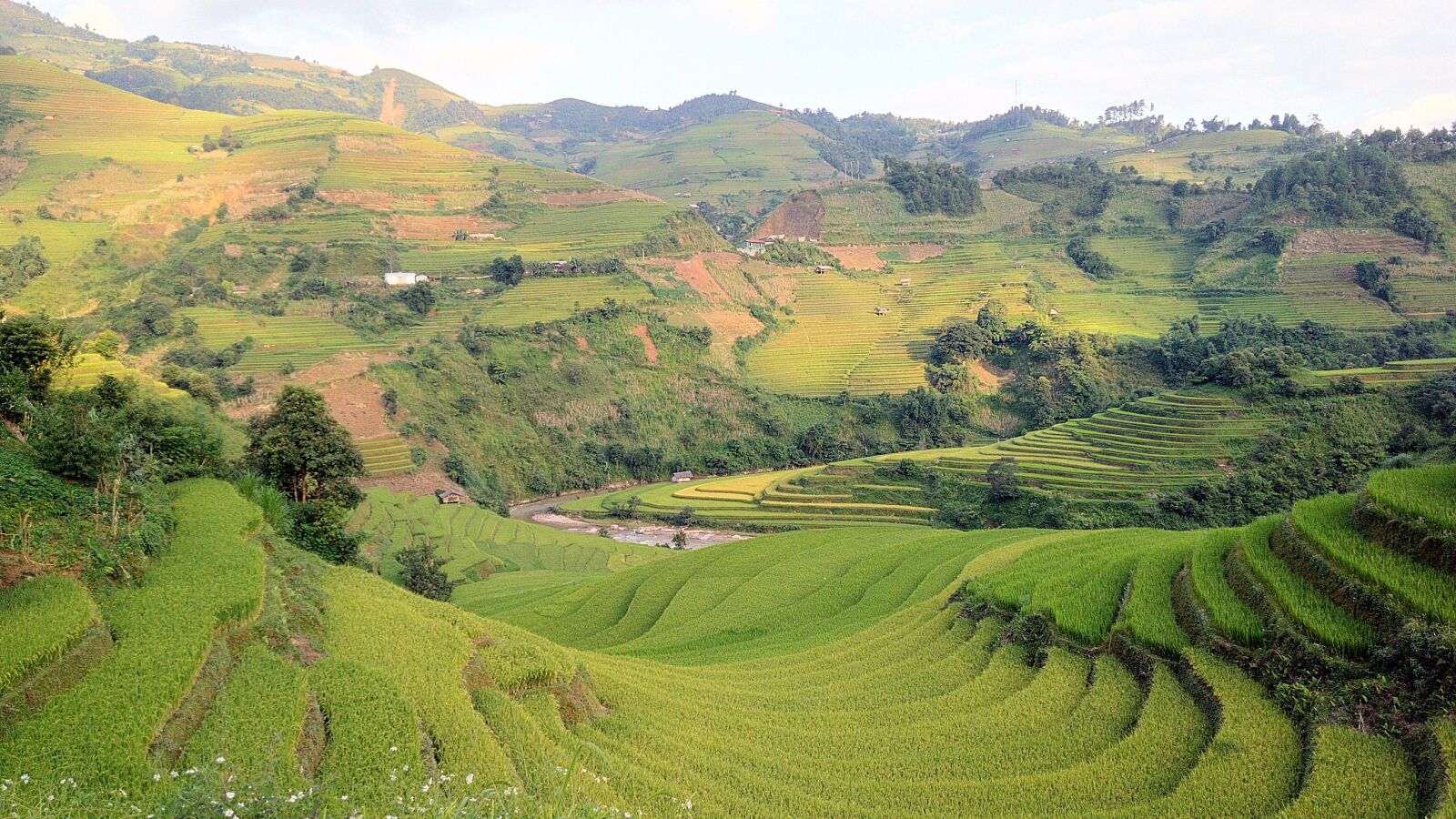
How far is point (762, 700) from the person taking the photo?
396 inches

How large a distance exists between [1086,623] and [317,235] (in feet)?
201

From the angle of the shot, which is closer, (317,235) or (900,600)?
(900,600)

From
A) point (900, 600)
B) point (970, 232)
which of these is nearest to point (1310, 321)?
point (970, 232)

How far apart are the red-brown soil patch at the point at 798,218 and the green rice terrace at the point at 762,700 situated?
70.1 m

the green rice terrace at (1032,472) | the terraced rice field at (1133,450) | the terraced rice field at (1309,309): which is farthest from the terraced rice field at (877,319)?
the terraced rice field at (1133,450)

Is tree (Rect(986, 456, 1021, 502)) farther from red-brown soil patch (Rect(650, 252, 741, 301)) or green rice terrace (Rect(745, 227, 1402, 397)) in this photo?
red-brown soil patch (Rect(650, 252, 741, 301))

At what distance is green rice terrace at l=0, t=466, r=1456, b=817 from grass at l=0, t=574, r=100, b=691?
0.03 metres

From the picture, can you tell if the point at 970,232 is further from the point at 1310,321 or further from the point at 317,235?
the point at 317,235

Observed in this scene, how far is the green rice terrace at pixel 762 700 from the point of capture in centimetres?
558

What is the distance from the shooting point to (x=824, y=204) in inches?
3162

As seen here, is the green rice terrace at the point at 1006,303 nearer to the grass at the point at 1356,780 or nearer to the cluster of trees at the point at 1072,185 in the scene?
the cluster of trees at the point at 1072,185

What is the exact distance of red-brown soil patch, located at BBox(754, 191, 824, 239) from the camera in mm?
79250

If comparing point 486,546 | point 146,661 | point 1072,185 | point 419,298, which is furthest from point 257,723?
point 1072,185

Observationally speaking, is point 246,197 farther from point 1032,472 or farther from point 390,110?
point 390,110
